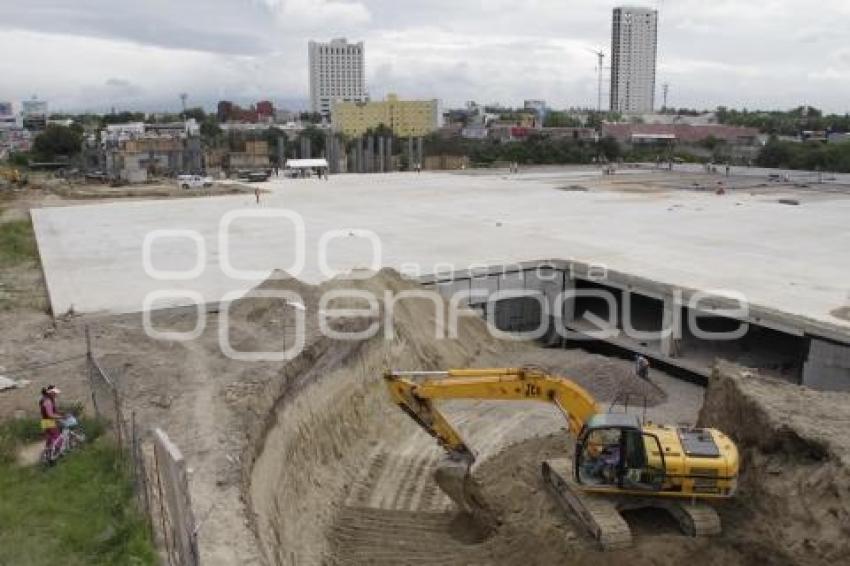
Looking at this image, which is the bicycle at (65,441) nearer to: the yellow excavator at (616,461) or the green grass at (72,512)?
the green grass at (72,512)

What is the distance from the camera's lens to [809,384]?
738 inches

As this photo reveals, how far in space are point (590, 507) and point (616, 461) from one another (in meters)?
0.75

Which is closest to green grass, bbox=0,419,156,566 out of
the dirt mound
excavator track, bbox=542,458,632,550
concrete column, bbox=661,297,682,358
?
the dirt mound

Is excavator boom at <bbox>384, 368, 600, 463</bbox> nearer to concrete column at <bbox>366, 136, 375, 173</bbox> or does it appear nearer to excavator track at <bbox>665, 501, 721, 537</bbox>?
excavator track at <bbox>665, 501, 721, 537</bbox>

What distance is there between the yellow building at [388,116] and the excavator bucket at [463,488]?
13733 centimetres

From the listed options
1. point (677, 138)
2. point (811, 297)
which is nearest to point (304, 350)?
point (811, 297)

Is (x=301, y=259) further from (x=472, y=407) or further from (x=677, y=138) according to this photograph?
(x=677, y=138)

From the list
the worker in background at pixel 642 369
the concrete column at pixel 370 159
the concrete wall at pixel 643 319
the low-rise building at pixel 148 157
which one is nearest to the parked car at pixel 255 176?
the low-rise building at pixel 148 157

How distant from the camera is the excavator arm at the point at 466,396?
1145 cm

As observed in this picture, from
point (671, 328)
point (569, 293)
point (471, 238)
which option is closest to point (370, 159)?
point (471, 238)

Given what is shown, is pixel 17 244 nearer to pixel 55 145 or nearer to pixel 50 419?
pixel 50 419

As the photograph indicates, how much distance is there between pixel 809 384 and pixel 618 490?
1038 cm

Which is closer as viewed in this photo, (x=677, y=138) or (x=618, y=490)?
(x=618, y=490)

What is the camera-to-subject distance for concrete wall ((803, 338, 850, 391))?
18.2 m
